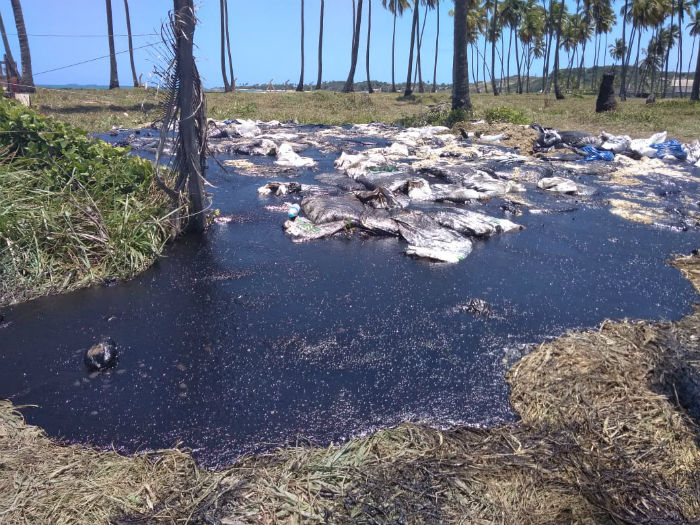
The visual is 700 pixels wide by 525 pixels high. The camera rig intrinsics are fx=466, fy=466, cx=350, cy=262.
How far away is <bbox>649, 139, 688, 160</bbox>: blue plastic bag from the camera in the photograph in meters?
9.72

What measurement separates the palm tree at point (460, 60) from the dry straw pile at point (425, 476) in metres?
13.2

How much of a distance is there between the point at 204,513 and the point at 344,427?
90 centimetres

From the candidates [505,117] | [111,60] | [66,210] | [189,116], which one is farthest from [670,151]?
[111,60]

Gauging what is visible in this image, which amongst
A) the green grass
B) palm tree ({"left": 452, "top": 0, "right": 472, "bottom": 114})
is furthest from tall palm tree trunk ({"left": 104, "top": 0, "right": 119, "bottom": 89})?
palm tree ({"left": 452, "top": 0, "right": 472, "bottom": 114})

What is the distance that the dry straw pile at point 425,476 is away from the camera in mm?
2086

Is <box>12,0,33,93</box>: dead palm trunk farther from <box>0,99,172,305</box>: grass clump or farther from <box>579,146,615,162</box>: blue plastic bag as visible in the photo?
<box>579,146,615,162</box>: blue plastic bag

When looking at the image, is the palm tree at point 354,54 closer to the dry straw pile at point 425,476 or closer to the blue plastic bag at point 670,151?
the blue plastic bag at point 670,151

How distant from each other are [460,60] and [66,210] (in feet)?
42.1

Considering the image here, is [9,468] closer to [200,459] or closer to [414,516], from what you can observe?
[200,459]

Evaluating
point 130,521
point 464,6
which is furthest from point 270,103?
point 130,521

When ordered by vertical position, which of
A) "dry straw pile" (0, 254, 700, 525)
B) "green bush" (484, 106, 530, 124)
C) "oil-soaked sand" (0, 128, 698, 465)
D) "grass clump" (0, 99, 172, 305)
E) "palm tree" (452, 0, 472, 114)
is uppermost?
"palm tree" (452, 0, 472, 114)

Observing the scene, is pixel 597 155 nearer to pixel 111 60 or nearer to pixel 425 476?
pixel 425 476

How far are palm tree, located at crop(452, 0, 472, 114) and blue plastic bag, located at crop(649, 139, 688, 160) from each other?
5889mm

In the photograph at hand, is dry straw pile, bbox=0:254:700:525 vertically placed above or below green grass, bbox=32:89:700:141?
below
